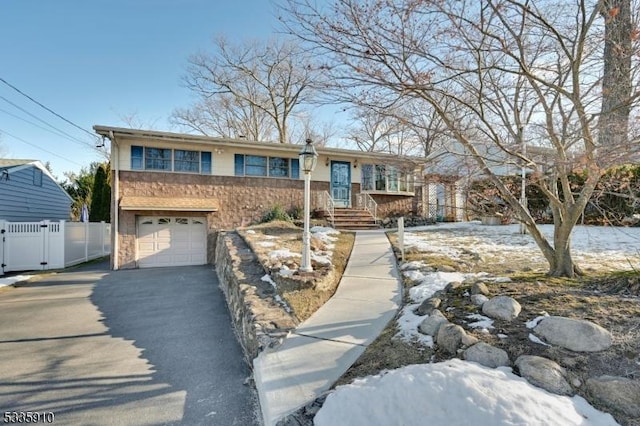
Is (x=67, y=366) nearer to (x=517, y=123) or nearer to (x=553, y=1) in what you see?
(x=517, y=123)

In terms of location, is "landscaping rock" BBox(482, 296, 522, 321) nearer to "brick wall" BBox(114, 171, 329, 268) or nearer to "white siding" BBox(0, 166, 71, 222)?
"brick wall" BBox(114, 171, 329, 268)

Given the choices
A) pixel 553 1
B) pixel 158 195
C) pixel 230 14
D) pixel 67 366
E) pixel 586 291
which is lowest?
pixel 67 366

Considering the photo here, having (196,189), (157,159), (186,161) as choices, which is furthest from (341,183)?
(157,159)

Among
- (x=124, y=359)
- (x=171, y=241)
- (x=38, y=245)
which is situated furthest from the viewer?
(x=171, y=241)

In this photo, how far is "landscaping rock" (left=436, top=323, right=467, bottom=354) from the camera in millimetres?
2832

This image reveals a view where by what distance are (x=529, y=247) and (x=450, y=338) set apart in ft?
22.0

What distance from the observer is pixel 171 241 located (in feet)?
40.5

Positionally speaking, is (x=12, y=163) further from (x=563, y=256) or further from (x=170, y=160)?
(x=563, y=256)

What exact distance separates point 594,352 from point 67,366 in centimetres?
552

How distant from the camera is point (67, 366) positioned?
3990mm

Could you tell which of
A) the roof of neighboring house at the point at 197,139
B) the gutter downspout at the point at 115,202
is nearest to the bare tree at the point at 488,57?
the roof of neighboring house at the point at 197,139

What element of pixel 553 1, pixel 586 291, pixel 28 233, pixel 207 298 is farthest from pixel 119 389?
pixel 28 233

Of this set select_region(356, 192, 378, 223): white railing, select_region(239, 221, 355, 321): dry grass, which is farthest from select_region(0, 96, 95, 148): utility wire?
select_region(356, 192, 378, 223): white railing

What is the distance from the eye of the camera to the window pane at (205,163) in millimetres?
12805
